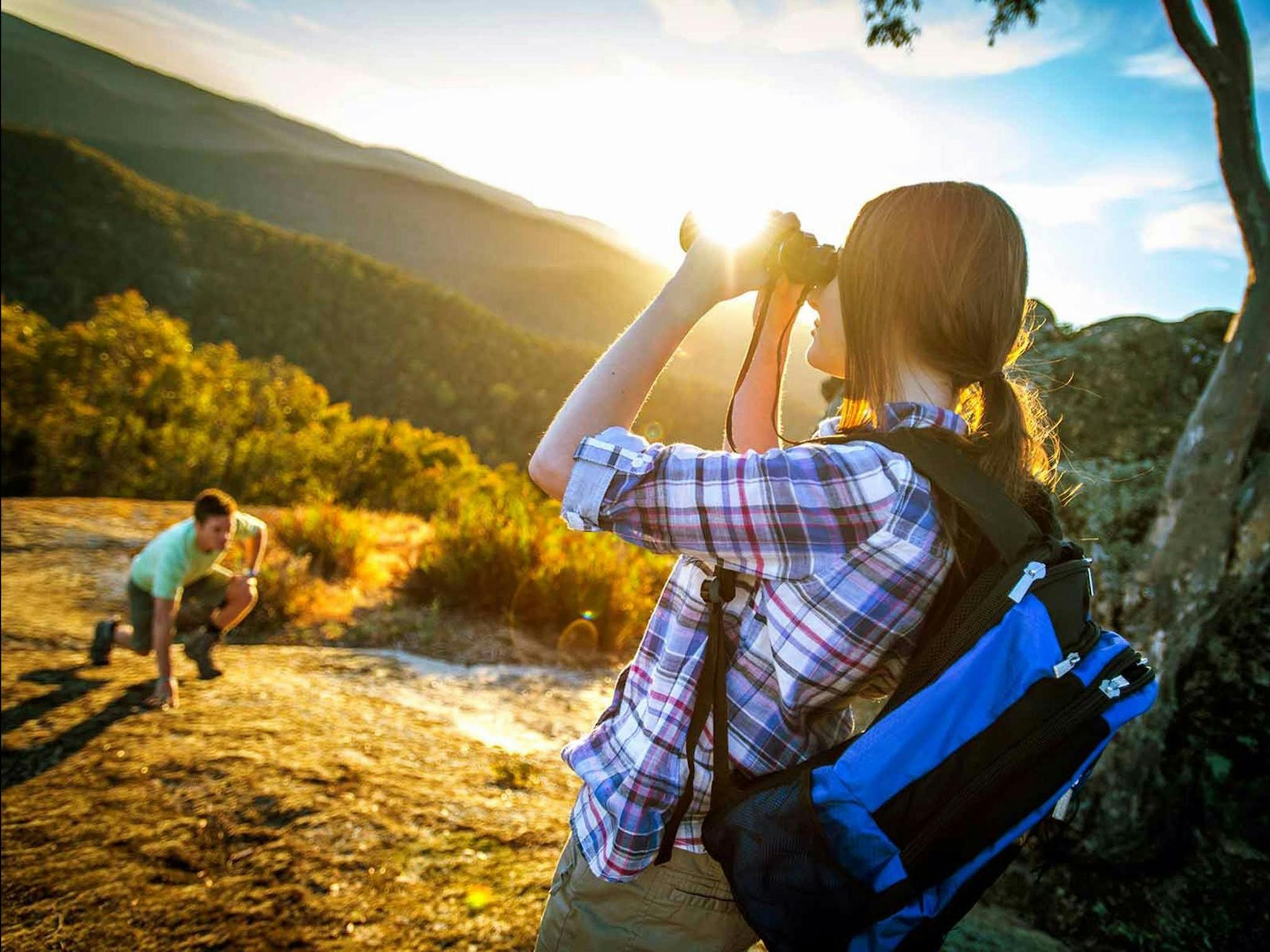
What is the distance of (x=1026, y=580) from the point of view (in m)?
0.79

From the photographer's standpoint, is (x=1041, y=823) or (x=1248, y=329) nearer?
(x=1041, y=823)

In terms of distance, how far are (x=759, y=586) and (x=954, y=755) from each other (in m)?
0.31

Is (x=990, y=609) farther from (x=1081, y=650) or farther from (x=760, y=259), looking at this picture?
(x=760, y=259)

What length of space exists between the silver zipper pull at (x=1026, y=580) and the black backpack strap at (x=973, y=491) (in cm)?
2

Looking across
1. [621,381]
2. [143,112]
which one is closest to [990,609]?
[621,381]

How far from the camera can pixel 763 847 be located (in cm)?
85

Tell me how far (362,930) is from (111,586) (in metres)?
5.22

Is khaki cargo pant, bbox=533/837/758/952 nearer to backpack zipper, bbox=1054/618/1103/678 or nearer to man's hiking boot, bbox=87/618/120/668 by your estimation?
backpack zipper, bbox=1054/618/1103/678

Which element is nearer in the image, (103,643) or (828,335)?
(828,335)

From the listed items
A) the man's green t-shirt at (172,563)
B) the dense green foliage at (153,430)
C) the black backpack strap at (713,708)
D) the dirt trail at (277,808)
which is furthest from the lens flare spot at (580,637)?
the dense green foliage at (153,430)

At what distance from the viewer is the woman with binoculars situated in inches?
31.0

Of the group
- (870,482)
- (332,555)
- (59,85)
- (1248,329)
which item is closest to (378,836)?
(870,482)

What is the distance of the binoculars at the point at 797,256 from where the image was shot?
1.00 metres

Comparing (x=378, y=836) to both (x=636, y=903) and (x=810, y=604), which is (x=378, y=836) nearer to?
(x=636, y=903)
